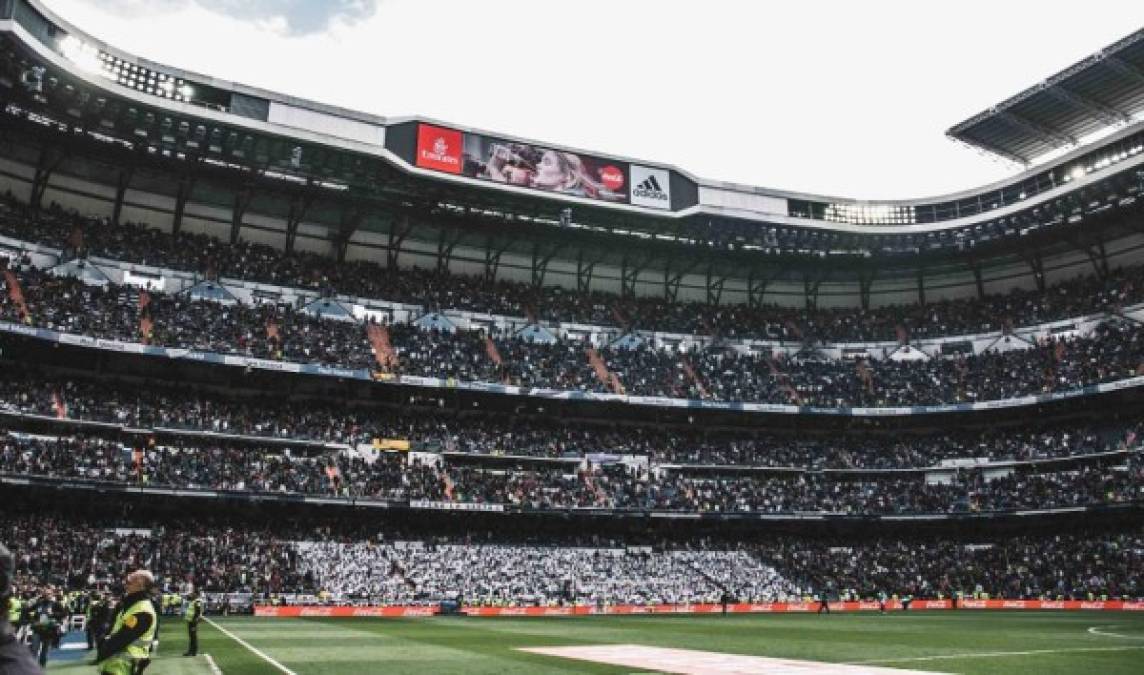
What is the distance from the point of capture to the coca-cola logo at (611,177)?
64062 millimetres

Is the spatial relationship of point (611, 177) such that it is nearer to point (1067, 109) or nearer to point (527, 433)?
point (527, 433)

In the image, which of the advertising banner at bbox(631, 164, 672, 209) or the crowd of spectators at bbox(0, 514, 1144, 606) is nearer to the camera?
the crowd of spectators at bbox(0, 514, 1144, 606)

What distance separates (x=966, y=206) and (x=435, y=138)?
4621 cm

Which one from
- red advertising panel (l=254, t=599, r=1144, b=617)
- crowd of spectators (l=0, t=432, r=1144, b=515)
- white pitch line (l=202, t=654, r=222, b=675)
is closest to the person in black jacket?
white pitch line (l=202, t=654, r=222, b=675)

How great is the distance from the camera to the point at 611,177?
211ft

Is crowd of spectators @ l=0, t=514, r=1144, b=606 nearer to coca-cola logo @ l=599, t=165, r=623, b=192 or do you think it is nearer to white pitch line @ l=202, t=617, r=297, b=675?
white pitch line @ l=202, t=617, r=297, b=675

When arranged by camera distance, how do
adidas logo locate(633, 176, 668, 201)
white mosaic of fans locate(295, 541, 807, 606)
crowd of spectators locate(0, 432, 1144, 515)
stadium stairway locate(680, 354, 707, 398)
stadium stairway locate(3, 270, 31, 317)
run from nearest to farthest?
1. crowd of spectators locate(0, 432, 1144, 515)
2. stadium stairway locate(3, 270, 31, 317)
3. white mosaic of fans locate(295, 541, 807, 606)
4. adidas logo locate(633, 176, 668, 201)
5. stadium stairway locate(680, 354, 707, 398)

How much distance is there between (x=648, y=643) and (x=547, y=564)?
2852 centimetres

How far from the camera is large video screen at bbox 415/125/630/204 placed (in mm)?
59344

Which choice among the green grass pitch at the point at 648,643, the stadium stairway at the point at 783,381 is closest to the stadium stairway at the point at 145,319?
the green grass pitch at the point at 648,643

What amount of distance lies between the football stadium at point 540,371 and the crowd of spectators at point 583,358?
0.95 feet

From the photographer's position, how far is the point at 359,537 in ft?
172

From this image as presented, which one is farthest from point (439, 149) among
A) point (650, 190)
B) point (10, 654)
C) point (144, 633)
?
point (10, 654)

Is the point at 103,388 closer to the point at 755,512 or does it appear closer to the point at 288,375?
the point at 288,375
